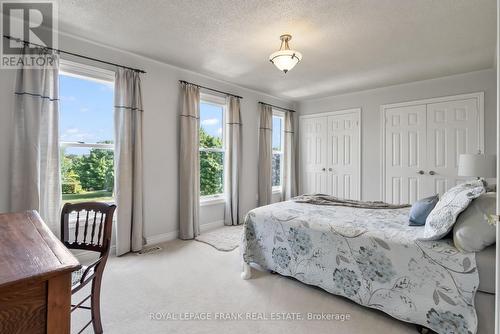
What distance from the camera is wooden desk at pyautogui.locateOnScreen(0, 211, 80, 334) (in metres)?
0.81

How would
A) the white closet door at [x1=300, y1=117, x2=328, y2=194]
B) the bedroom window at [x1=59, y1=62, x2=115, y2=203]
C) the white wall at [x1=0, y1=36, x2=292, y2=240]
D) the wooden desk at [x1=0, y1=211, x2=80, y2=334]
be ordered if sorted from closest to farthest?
the wooden desk at [x1=0, y1=211, x2=80, y2=334]
the bedroom window at [x1=59, y1=62, x2=115, y2=203]
the white wall at [x1=0, y1=36, x2=292, y2=240]
the white closet door at [x1=300, y1=117, x2=328, y2=194]

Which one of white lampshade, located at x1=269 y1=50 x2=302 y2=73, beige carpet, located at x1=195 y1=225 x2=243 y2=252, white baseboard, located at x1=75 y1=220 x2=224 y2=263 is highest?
white lampshade, located at x1=269 y1=50 x2=302 y2=73

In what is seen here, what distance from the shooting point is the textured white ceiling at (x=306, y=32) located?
7.40 feet

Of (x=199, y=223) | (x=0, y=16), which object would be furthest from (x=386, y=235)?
(x=0, y=16)

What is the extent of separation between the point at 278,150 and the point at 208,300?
12.9 feet

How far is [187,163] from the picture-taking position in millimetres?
3789

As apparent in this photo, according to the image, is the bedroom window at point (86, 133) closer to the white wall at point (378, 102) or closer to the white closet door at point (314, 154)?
the white closet door at point (314, 154)

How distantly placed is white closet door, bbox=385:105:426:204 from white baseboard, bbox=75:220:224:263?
3128mm

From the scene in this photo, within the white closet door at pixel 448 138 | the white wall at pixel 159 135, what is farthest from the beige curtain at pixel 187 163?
the white closet door at pixel 448 138

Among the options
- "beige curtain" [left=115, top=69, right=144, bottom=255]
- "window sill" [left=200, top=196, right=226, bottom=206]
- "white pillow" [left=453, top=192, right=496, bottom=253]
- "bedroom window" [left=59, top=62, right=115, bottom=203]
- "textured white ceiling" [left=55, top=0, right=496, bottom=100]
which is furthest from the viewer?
"window sill" [left=200, top=196, right=226, bottom=206]

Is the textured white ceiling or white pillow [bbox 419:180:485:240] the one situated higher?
the textured white ceiling

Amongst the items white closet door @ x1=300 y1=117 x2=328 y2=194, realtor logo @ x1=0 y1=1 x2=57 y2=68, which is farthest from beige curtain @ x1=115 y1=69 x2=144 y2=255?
white closet door @ x1=300 y1=117 x2=328 y2=194

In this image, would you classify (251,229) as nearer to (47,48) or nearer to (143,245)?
(143,245)

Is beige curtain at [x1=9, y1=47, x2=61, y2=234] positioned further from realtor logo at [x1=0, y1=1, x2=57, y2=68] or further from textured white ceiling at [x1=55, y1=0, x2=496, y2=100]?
textured white ceiling at [x1=55, y1=0, x2=496, y2=100]
